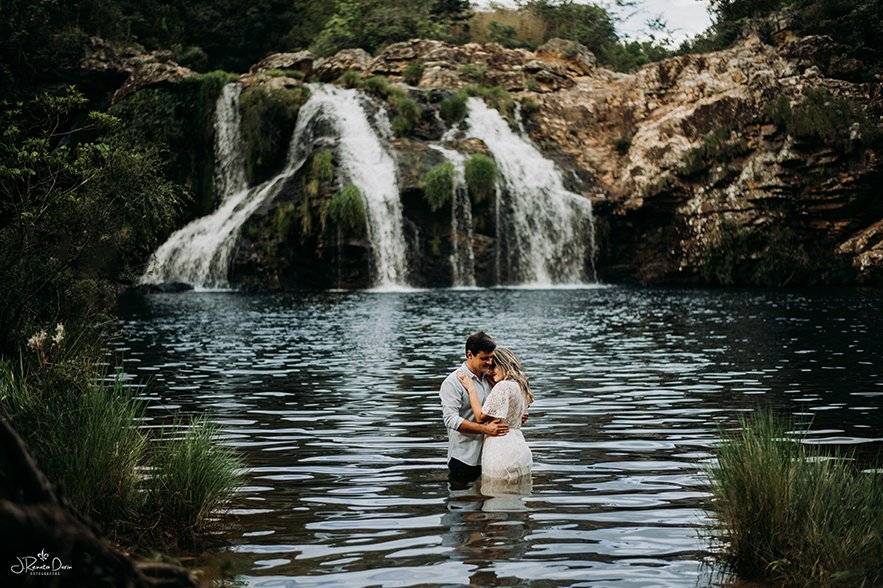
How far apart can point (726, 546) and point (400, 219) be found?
139ft

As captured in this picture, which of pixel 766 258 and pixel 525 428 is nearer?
pixel 525 428

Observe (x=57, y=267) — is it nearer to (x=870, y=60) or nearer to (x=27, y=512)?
(x=27, y=512)

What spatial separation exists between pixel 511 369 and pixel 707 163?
1648 inches

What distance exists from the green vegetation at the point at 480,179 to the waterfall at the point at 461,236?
12.8 inches

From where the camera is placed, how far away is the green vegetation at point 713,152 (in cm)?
4897

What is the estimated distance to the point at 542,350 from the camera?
23.1 metres

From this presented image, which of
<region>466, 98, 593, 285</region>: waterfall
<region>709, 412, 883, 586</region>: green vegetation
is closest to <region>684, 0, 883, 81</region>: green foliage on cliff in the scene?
<region>466, 98, 593, 285</region>: waterfall

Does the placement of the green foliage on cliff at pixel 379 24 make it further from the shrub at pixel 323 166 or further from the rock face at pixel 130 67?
the shrub at pixel 323 166

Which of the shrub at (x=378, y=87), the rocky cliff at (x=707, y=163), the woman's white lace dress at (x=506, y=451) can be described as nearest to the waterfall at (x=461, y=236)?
the rocky cliff at (x=707, y=163)

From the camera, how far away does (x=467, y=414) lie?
10.2 metres

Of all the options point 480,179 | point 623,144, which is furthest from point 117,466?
point 623,144

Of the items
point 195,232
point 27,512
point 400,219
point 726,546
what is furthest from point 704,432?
point 195,232

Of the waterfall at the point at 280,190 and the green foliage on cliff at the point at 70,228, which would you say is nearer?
the green foliage on cliff at the point at 70,228

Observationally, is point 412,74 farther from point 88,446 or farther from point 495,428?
point 88,446
